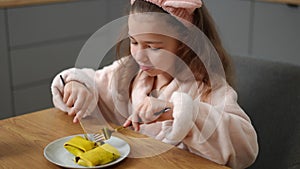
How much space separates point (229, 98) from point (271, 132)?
0.90ft

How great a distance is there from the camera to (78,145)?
107cm

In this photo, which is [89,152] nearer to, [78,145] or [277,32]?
[78,145]

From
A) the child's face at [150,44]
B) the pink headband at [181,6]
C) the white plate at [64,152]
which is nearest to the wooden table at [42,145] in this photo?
the white plate at [64,152]

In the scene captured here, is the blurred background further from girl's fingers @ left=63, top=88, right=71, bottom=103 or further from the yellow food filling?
the yellow food filling

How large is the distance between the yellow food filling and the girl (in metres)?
0.08

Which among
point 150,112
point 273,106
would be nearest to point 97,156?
point 150,112

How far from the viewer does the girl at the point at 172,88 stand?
106cm

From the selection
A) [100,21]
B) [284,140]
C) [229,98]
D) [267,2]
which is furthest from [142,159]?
[100,21]

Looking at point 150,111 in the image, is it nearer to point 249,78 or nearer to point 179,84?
point 179,84

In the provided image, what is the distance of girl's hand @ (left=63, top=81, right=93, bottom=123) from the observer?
1.31m

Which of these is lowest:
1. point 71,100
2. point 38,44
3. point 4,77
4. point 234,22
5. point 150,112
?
point 4,77

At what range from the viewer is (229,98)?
1186mm

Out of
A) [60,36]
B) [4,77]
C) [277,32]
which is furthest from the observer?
[60,36]

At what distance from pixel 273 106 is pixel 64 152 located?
0.63 metres
